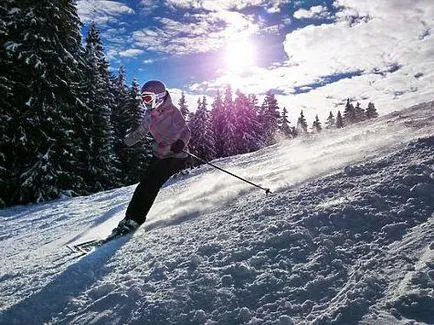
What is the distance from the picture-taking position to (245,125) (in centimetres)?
5916

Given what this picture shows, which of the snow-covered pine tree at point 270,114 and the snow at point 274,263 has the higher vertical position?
the snow-covered pine tree at point 270,114

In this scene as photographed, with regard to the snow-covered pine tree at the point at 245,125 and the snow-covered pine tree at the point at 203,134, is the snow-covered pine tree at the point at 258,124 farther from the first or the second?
the snow-covered pine tree at the point at 203,134

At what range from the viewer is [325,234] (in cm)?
409

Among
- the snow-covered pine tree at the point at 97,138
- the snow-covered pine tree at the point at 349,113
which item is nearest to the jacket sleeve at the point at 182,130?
the snow-covered pine tree at the point at 97,138

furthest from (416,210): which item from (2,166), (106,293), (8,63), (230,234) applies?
(8,63)

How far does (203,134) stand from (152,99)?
47.3 meters

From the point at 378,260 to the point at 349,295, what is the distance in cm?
53

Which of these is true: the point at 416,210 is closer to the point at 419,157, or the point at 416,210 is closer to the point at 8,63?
the point at 419,157

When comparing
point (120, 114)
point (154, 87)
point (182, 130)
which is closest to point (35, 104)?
point (154, 87)

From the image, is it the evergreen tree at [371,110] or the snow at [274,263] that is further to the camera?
the evergreen tree at [371,110]

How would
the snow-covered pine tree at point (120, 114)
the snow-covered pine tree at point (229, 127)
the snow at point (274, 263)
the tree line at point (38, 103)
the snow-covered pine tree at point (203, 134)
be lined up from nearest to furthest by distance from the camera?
the snow at point (274, 263) < the tree line at point (38, 103) < the snow-covered pine tree at point (120, 114) < the snow-covered pine tree at point (203, 134) < the snow-covered pine tree at point (229, 127)

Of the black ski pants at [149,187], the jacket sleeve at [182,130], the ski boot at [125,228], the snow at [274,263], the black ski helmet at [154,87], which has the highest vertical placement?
the black ski helmet at [154,87]

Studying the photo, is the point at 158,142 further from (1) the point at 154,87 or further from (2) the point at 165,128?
(1) the point at 154,87

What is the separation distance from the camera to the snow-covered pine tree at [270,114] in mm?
63750
